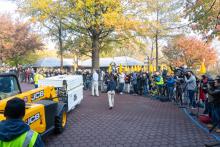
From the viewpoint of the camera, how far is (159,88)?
18750 millimetres

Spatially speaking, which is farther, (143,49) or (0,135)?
(143,49)

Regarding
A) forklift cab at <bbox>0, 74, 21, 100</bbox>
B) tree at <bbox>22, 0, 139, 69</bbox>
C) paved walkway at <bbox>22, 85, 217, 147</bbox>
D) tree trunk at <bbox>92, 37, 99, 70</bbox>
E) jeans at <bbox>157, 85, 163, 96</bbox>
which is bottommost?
paved walkway at <bbox>22, 85, 217, 147</bbox>

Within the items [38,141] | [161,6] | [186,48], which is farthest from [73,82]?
[186,48]

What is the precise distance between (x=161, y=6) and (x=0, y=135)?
26464mm

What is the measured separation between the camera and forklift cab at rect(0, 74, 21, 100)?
734cm

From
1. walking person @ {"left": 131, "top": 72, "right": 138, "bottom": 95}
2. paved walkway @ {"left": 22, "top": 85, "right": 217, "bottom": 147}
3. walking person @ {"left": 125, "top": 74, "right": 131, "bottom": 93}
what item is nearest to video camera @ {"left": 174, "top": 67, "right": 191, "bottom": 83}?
paved walkway @ {"left": 22, "top": 85, "right": 217, "bottom": 147}

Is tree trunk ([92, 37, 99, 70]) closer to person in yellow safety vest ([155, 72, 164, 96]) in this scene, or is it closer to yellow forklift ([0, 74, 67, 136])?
person in yellow safety vest ([155, 72, 164, 96])

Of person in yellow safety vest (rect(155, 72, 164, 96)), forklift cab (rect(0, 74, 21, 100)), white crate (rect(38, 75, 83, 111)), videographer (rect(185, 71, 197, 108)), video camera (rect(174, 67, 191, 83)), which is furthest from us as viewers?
person in yellow safety vest (rect(155, 72, 164, 96))

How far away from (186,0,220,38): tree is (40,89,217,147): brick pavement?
5180 millimetres

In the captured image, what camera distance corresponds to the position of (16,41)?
3931cm

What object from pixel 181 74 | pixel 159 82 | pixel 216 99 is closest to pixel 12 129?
pixel 216 99

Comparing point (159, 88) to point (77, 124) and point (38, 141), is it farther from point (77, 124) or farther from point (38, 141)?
point (38, 141)

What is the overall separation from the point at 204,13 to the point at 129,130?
26.9 ft

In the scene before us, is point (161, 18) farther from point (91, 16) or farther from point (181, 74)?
point (181, 74)
